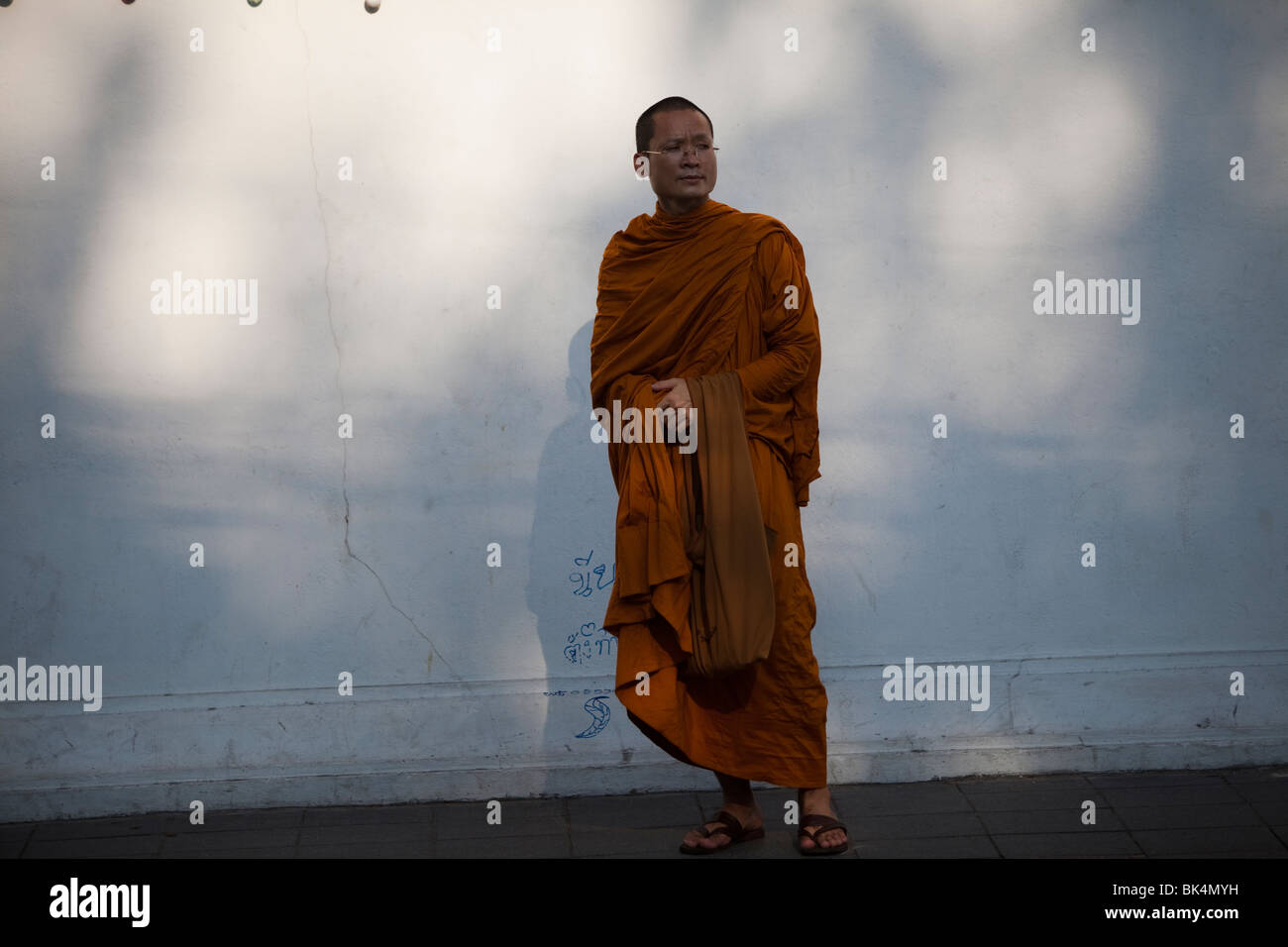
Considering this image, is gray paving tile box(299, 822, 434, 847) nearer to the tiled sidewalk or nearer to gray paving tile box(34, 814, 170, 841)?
the tiled sidewalk

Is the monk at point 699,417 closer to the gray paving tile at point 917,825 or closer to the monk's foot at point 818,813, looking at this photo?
the monk's foot at point 818,813

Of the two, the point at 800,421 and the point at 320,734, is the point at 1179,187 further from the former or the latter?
the point at 320,734

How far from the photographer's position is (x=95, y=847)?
15.2 feet

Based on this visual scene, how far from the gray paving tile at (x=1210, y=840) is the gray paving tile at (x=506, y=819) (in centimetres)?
171

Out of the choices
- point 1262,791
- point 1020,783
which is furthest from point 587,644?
point 1262,791

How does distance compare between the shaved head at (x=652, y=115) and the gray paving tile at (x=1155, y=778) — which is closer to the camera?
the shaved head at (x=652, y=115)

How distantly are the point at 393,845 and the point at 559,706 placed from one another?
0.74 meters

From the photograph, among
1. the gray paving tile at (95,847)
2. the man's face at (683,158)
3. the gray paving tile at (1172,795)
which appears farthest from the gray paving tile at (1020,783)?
the gray paving tile at (95,847)

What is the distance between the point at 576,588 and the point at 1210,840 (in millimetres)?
2050

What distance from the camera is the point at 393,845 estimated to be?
15.1 ft

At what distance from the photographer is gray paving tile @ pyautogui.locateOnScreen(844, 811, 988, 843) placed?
4582 mm

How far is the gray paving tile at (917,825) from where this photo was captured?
4582mm

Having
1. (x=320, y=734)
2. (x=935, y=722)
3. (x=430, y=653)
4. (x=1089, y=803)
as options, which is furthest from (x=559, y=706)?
(x=1089, y=803)

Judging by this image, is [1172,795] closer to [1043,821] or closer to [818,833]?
[1043,821]
